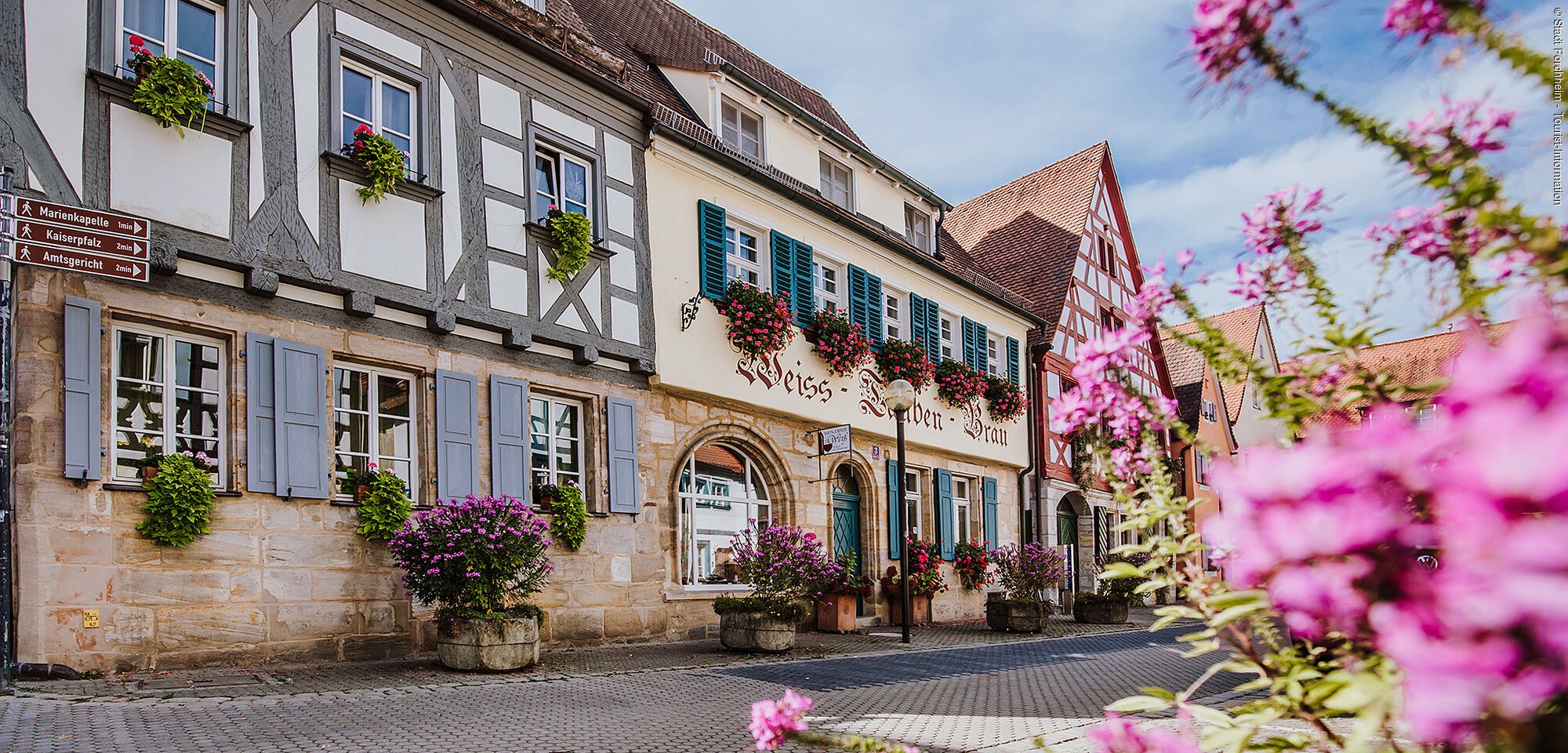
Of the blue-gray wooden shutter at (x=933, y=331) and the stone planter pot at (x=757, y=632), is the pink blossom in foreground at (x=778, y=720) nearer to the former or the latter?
the stone planter pot at (x=757, y=632)

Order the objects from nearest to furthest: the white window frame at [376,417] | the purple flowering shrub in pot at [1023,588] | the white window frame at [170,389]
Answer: the white window frame at [170,389] < the white window frame at [376,417] < the purple flowering shrub in pot at [1023,588]

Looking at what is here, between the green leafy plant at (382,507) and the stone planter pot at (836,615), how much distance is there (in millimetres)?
6599

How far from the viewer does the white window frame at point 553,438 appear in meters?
11.4

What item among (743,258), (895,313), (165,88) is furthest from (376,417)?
(895,313)

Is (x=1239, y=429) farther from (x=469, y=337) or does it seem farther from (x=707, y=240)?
(x=469, y=337)

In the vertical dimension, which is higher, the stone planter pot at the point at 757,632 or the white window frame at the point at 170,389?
the white window frame at the point at 170,389

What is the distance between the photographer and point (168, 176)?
26.7ft

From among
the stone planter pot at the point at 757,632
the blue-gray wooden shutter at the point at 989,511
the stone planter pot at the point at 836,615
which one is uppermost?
the blue-gray wooden shutter at the point at 989,511

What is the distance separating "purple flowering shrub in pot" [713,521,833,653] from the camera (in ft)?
37.2

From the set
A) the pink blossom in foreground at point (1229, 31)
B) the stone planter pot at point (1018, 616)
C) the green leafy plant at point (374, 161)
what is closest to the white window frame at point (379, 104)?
the green leafy plant at point (374, 161)

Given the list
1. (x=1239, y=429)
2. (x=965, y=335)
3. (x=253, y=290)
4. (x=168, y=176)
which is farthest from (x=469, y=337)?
(x=1239, y=429)

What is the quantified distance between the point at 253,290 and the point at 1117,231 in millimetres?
21486

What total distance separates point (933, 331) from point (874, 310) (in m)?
1.97

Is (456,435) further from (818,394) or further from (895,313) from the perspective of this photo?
(895,313)
